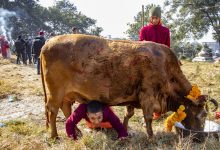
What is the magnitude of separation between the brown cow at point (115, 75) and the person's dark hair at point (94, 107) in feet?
0.41

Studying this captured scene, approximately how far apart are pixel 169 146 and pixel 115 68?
1514mm

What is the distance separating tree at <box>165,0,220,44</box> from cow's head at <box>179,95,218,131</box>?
114ft

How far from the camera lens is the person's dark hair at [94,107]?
16.3 feet

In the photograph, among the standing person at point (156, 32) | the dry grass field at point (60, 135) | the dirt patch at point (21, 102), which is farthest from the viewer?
the dirt patch at point (21, 102)

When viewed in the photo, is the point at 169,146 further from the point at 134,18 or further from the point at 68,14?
the point at 134,18

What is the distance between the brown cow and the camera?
502 centimetres

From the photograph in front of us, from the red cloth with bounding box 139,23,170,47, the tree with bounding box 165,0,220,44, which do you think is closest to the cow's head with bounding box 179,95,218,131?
the red cloth with bounding box 139,23,170,47

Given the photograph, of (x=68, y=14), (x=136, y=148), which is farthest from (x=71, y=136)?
(x=68, y=14)

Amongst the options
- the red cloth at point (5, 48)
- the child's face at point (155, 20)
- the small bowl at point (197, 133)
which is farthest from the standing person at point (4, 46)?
the small bowl at point (197, 133)

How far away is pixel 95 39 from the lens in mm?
5195

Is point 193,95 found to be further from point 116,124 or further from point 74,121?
point 74,121

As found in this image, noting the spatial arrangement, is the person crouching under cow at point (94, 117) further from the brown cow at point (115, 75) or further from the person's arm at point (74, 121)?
the brown cow at point (115, 75)

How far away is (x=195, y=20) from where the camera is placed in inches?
1550

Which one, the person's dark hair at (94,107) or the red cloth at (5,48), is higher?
the red cloth at (5,48)
